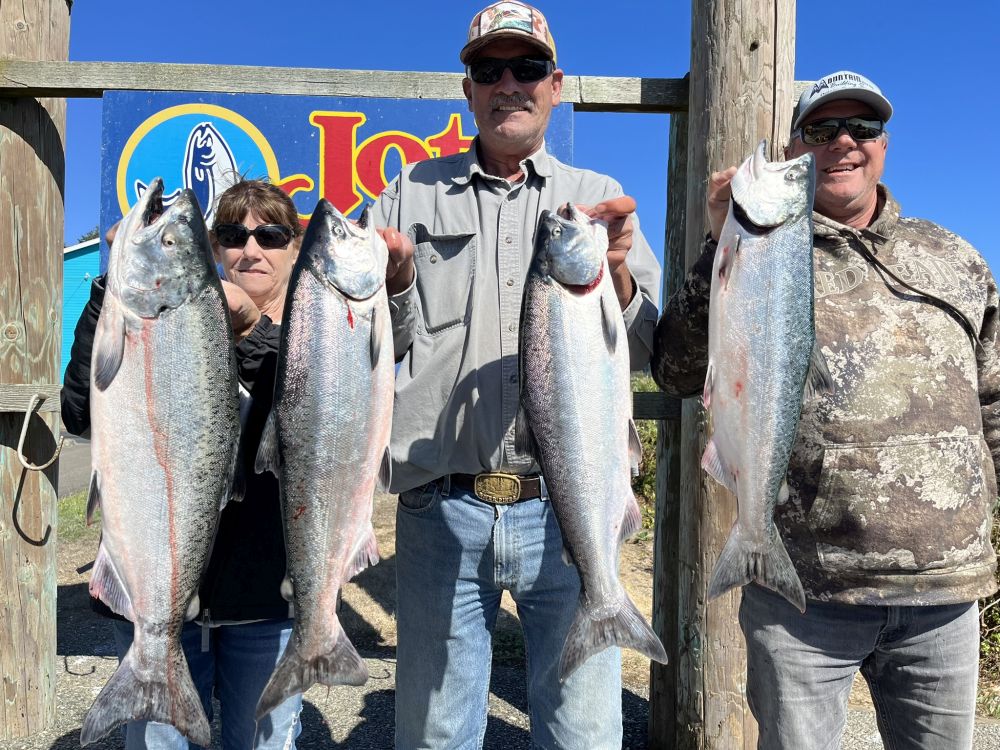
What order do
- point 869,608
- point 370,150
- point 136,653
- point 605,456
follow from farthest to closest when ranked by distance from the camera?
point 370,150
point 869,608
point 605,456
point 136,653

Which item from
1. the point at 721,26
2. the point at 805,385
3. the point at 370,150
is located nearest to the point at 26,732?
the point at 370,150

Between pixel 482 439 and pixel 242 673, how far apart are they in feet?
3.71

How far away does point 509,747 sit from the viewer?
13.5ft

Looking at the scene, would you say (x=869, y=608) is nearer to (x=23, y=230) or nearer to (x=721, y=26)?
(x=721, y=26)

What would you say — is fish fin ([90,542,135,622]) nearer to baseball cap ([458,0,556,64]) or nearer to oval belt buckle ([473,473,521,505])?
oval belt buckle ([473,473,521,505])

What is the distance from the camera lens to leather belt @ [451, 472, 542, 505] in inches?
101

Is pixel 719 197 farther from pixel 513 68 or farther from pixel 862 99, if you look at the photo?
pixel 513 68

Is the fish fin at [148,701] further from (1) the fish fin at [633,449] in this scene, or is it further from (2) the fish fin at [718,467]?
(2) the fish fin at [718,467]

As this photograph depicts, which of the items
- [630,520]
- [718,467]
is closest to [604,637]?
[630,520]

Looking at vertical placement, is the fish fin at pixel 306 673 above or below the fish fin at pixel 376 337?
below

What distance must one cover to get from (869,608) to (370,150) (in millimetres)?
3136

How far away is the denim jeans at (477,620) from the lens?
2570 mm

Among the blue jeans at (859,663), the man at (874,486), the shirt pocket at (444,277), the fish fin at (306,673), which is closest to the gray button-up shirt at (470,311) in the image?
the shirt pocket at (444,277)

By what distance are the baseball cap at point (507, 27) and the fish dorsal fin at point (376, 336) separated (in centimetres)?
103
